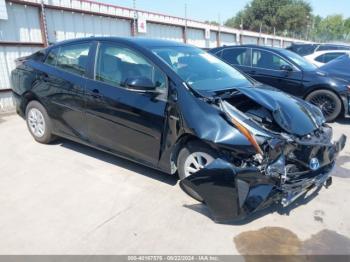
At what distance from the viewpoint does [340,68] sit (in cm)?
713

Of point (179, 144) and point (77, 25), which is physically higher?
point (77, 25)

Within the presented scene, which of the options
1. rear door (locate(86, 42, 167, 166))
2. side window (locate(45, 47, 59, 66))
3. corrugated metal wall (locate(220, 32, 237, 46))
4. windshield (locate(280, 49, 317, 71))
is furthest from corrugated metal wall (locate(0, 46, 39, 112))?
corrugated metal wall (locate(220, 32, 237, 46))

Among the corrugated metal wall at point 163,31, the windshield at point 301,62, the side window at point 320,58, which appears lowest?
the side window at point 320,58

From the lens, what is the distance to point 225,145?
3037 millimetres

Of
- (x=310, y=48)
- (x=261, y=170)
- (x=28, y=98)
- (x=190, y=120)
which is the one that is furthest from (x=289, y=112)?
(x=310, y=48)

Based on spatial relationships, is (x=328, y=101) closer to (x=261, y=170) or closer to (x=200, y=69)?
(x=200, y=69)

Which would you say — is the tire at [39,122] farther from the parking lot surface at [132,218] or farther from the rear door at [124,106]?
the rear door at [124,106]

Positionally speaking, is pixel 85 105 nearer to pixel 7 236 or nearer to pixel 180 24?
pixel 7 236

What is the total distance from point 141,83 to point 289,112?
1.63 m

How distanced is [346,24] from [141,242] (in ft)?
302

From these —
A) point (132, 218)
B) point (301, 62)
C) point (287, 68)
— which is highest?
point (301, 62)

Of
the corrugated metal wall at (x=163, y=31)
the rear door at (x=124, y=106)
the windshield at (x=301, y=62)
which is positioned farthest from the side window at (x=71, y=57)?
the corrugated metal wall at (x=163, y=31)

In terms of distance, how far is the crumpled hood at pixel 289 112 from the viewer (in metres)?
3.24

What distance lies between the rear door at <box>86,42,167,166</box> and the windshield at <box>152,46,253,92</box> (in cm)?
29
